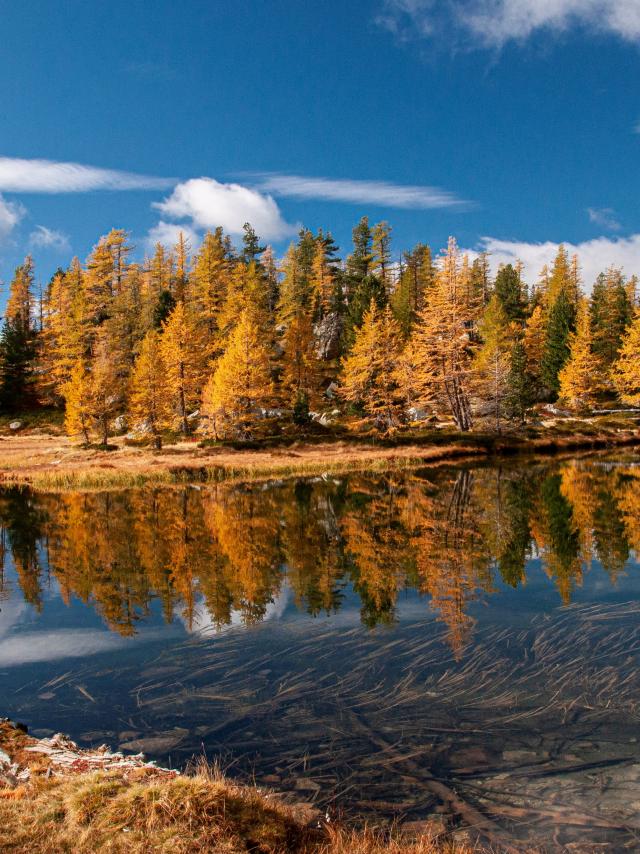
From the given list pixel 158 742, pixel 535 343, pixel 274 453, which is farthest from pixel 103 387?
pixel 535 343

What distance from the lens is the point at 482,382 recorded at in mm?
54969

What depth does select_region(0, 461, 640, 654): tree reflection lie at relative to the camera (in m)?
13.5

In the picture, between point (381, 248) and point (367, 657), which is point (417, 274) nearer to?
point (381, 248)

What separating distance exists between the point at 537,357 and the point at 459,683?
80.8m

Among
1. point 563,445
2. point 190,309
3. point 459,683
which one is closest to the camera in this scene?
point 459,683

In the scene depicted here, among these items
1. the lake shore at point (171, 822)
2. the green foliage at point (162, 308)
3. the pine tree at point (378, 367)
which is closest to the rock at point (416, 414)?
the pine tree at point (378, 367)

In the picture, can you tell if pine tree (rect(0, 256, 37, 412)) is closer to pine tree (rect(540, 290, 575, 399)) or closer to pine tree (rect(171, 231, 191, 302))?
pine tree (rect(171, 231, 191, 302))

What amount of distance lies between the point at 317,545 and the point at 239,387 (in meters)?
34.7

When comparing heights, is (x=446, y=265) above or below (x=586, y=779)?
above

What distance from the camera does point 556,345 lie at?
74188 millimetres

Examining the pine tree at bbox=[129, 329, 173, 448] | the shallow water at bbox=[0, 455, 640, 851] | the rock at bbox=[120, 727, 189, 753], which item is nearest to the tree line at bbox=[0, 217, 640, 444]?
the pine tree at bbox=[129, 329, 173, 448]

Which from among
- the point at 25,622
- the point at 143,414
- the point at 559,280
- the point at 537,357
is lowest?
the point at 25,622

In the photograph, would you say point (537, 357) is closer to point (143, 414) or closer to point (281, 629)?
point (143, 414)

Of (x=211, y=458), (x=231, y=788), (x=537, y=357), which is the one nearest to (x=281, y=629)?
(x=231, y=788)
